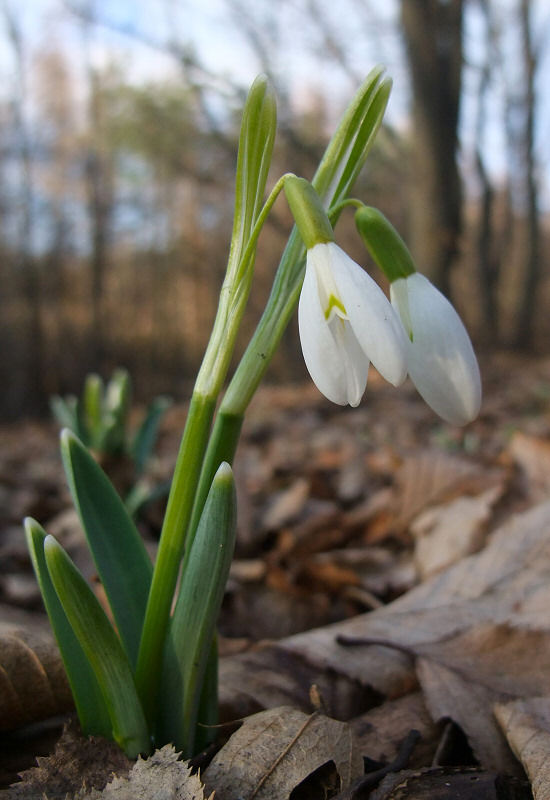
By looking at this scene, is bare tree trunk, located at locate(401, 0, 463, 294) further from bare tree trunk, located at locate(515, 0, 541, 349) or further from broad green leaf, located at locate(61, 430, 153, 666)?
broad green leaf, located at locate(61, 430, 153, 666)

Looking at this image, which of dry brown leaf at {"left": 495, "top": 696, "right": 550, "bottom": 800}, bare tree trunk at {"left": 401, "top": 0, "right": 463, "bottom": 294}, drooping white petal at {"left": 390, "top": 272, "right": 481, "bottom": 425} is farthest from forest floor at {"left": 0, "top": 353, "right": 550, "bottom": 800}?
bare tree trunk at {"left": 401, "top": 0, "right": 463, "bottom": 294}

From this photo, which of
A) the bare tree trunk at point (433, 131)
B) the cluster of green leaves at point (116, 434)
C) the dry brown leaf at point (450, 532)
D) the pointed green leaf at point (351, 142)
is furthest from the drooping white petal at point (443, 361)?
the bare tree trunk at point (433, 131)

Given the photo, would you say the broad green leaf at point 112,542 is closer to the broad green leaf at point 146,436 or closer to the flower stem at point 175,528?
the flower stem at point 175,528

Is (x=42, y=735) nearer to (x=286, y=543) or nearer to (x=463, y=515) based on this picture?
(x=286, y=543)

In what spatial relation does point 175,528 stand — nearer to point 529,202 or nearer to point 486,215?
point 486,215

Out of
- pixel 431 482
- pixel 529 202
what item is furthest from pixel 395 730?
pixel 529 202

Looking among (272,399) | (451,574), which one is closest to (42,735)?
(451,574)
